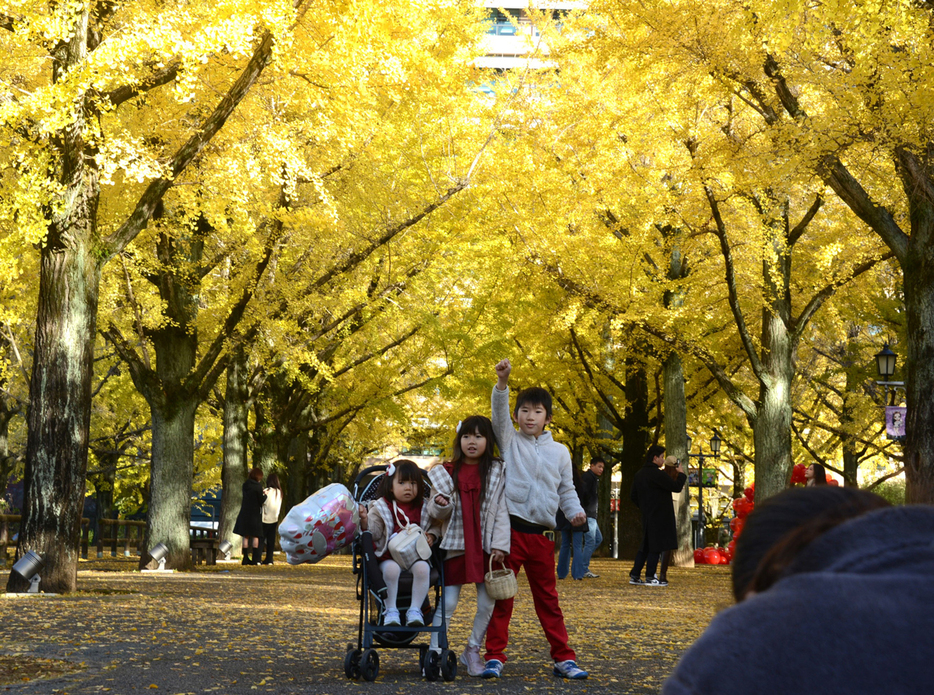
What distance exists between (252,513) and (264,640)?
11.7 metres

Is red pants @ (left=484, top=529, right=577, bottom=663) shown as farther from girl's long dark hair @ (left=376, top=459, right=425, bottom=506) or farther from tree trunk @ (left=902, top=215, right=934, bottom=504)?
tree trunk @ (left=902, top=215, right=934, bottom=504)

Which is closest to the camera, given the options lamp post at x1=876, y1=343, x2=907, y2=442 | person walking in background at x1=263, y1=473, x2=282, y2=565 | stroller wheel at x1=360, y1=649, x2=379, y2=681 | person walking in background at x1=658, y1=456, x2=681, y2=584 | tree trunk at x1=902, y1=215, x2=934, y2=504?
stroller wheel at x1=360, y1=649, x2=379, y2=681

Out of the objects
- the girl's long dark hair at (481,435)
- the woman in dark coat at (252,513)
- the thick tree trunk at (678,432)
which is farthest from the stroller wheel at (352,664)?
the thick tree trunk at (678,432)

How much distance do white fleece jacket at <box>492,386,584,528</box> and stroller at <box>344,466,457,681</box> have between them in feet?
2.05

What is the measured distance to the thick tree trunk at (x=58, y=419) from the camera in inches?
414

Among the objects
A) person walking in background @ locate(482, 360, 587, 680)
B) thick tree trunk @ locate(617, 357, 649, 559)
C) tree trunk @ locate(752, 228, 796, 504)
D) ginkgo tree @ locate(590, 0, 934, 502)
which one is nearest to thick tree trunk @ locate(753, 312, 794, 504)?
tree trunk @ locate(752, 228, 796, 504)

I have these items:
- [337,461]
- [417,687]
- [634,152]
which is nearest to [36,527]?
[417,687]

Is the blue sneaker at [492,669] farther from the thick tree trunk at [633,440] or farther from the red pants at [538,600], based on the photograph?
the thick tree trunk at [633,440]

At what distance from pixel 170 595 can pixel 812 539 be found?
1116 cm

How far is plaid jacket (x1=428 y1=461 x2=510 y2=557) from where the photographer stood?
591 centimetres

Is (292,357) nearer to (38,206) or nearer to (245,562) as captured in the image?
(245,562)

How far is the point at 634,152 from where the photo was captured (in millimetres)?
17625

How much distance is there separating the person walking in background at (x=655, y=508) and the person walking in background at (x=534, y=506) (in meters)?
7.73

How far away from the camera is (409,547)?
6.03 meters
